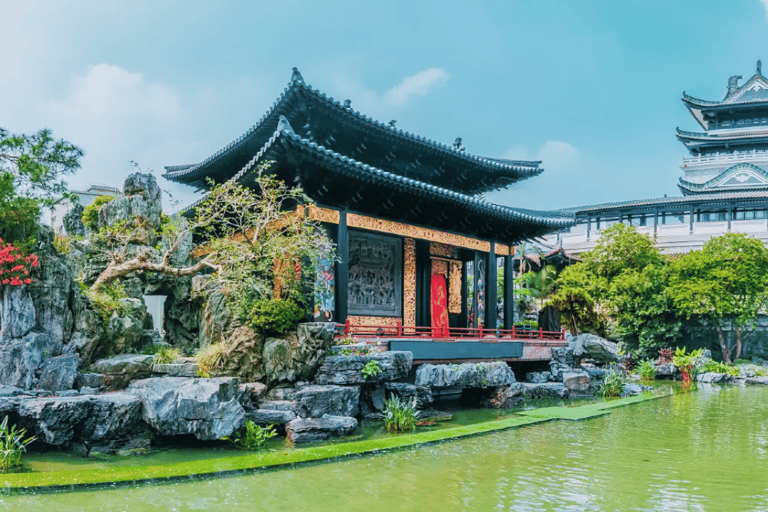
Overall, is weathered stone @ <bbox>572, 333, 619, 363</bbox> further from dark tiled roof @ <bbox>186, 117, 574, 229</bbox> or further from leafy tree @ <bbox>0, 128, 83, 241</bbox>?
leafy tree @ <bbox>0, 128, 83, 241</bbox>

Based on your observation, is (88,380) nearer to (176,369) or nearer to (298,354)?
(176,369)

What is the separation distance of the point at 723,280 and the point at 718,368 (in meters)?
3.59

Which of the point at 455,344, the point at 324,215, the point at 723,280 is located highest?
the point at 324,215

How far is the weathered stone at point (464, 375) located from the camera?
13367 millimetres

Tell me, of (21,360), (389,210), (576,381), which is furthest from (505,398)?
(21,360)

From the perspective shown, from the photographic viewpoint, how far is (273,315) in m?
11.9

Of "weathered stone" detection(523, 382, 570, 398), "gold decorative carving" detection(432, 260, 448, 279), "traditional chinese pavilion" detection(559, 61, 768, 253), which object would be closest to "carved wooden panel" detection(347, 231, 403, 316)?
"gold decorative carving" detection(432, 260, 448, 279)

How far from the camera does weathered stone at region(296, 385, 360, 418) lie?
1059 cm

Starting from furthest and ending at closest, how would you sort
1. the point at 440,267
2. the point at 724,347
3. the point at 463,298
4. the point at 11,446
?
the point at 724,347, the point at 463,298, the point at 440,267, the point at 11,446

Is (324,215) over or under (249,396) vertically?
over

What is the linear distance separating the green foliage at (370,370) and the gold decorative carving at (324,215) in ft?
12.8

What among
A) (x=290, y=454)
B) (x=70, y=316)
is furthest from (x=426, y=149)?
(x=290, y=454)

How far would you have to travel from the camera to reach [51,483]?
6.74 m

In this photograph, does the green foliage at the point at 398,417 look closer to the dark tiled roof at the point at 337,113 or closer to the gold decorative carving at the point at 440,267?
the dark tiled roof at the point at 337,113
